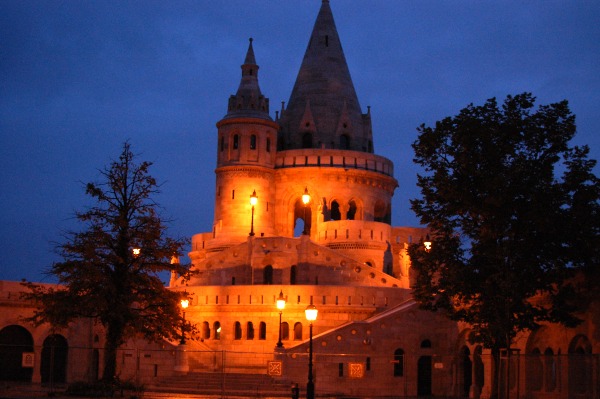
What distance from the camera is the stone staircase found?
1345 inches

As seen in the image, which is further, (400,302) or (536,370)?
(400,302)

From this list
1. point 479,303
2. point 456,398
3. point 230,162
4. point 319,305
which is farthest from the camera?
point 230,162

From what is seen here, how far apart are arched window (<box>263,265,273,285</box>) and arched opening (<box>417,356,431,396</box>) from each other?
1249 centimetres

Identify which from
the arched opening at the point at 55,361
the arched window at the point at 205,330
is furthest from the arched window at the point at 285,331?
the arched opening at the point at 55,361

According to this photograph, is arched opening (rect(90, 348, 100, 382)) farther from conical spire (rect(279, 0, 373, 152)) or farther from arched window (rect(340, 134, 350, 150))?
arched window (rect(340, 134, 350, 150))

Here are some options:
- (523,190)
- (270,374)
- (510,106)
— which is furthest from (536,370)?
(270,374)

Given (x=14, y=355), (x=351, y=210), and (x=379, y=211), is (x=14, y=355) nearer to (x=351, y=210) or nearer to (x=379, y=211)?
(x=351, y=210)

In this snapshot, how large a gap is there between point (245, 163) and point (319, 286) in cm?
1554

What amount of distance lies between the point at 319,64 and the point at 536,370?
118 ft

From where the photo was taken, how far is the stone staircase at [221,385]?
34156 millimetres

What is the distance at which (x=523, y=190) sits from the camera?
28.5 meters

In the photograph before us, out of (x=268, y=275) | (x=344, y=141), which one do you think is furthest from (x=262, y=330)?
(x=344, y=141)

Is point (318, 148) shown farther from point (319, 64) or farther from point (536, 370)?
point (536, 370)

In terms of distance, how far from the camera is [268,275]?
1949 inches
